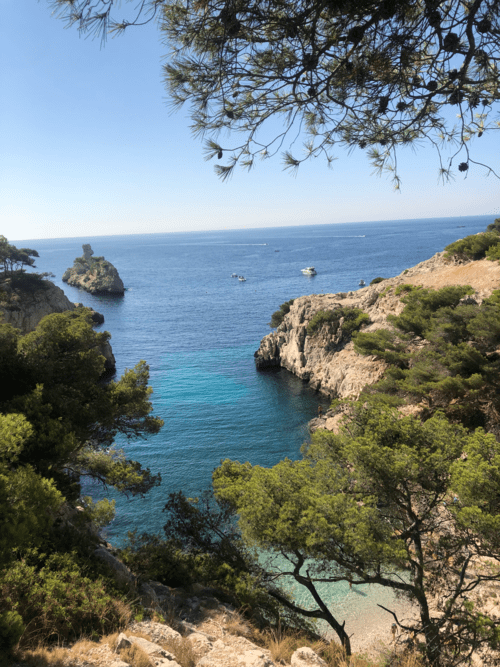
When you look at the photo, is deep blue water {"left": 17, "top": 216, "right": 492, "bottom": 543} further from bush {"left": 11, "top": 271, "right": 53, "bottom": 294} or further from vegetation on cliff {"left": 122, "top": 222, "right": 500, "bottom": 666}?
bush {"left": 11, "top": 271, "right": 53, "bottom": 294}

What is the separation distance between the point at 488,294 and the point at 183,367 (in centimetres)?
3542

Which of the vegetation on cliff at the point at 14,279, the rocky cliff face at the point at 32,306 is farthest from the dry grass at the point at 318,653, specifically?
the vegetation on cliff at the point at 14,279

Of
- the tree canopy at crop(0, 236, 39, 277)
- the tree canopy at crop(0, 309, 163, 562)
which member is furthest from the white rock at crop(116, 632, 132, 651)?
the tree canopy at crop(0, 236, 39, 277)

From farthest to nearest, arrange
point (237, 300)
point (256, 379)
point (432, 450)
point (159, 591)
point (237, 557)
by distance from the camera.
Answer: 1. point (237, 300)
2. point (256, 379)
3. point (237, 557)
4. point (159, 591)
5. point (432, 450)

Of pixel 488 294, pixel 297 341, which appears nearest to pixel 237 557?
pixel 488 294

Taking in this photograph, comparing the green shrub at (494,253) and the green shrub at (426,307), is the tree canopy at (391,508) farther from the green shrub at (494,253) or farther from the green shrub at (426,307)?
the green shrub at (494,253)

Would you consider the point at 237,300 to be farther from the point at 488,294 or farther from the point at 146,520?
the point at 146,520

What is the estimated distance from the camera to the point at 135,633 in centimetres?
827

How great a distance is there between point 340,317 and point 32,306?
43.3 metres

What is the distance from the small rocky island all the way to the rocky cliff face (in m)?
48.9

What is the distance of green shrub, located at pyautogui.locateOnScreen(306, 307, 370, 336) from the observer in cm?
4294

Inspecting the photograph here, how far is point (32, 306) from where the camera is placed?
55094 mm

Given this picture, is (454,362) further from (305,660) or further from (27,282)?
(27,282)

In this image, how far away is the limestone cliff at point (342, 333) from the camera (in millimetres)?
35844
